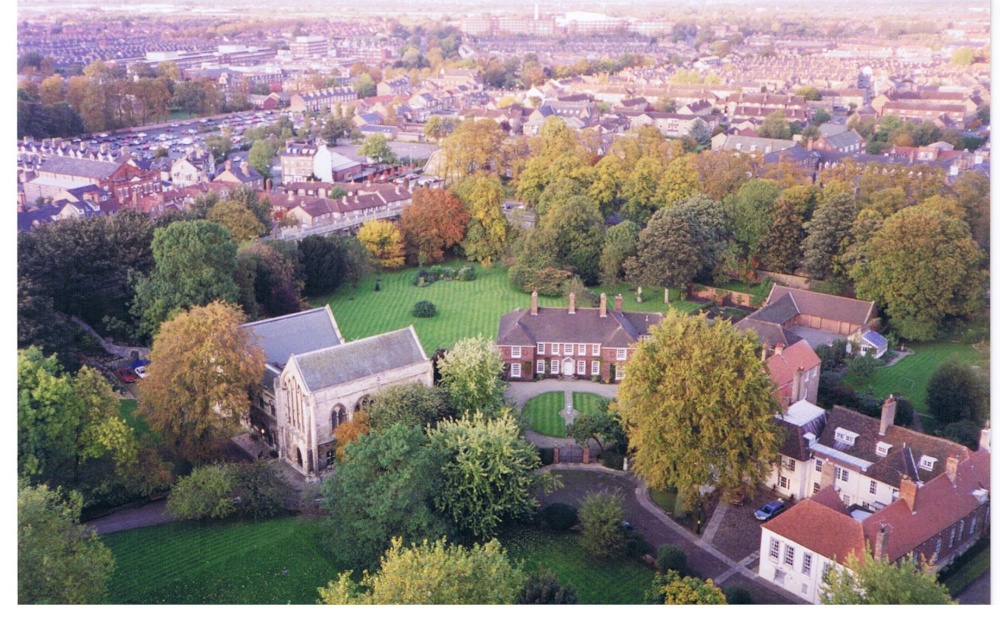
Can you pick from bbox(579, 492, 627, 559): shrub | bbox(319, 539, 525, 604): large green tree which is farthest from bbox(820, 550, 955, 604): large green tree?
bbox(319, 539, 525, 604): large green tree

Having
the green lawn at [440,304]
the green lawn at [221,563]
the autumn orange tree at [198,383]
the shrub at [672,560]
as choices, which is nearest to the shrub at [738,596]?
the shrub at [672,560]

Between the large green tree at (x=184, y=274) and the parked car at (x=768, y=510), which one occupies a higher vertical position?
the large green tree at (x=184, y=274)

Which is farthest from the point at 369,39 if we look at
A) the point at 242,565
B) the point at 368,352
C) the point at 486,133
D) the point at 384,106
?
the point at 242,565

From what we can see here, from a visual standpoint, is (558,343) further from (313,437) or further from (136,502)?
(136,502)

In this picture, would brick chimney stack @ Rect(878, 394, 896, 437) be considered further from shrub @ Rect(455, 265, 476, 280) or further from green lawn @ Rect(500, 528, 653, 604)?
shrub @ Rect(455, 265, 476, 280)

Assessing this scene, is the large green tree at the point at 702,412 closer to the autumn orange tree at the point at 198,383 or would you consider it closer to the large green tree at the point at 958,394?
the large green tree at the point at 958,394
